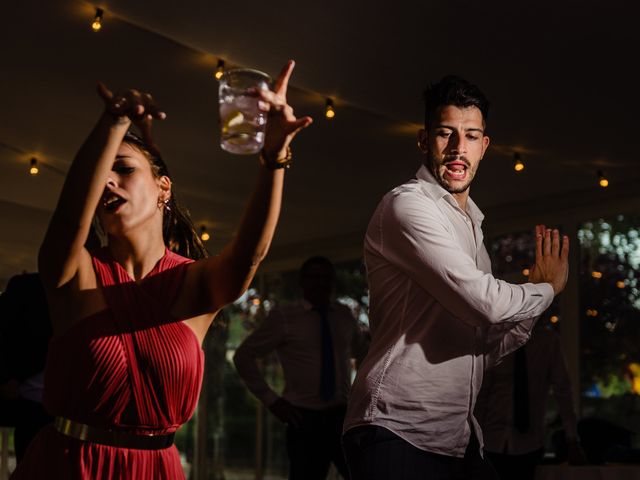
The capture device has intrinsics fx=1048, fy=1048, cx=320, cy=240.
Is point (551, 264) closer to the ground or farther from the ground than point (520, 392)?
farther from the ground

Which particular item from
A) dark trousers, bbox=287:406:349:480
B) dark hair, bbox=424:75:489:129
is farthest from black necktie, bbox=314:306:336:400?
dark hair, bbox=424:75:489:129

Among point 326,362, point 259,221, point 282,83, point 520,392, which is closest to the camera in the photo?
point 282,83

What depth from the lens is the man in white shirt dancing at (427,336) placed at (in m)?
2.26

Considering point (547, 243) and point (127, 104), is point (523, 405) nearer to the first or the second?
point (547, 243)

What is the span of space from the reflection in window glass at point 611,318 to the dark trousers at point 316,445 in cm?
375

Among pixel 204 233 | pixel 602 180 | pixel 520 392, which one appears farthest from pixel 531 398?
pixel 204 233

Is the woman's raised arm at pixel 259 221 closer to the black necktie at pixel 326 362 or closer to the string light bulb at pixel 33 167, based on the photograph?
→ the black necktie at pixel 326 362

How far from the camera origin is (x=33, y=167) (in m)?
9.18

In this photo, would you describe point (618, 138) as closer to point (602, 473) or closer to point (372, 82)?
point (372, 82)

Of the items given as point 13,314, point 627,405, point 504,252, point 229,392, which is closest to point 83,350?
point 13,314

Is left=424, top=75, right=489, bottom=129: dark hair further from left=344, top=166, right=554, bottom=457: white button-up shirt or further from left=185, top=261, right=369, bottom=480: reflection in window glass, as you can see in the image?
left=185, top=261, right=369, bottom=480: reflection in window glass

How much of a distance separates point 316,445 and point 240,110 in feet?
13.3

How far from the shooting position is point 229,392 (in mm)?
13164

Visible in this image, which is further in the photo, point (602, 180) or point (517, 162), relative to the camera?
point (602, 180)
